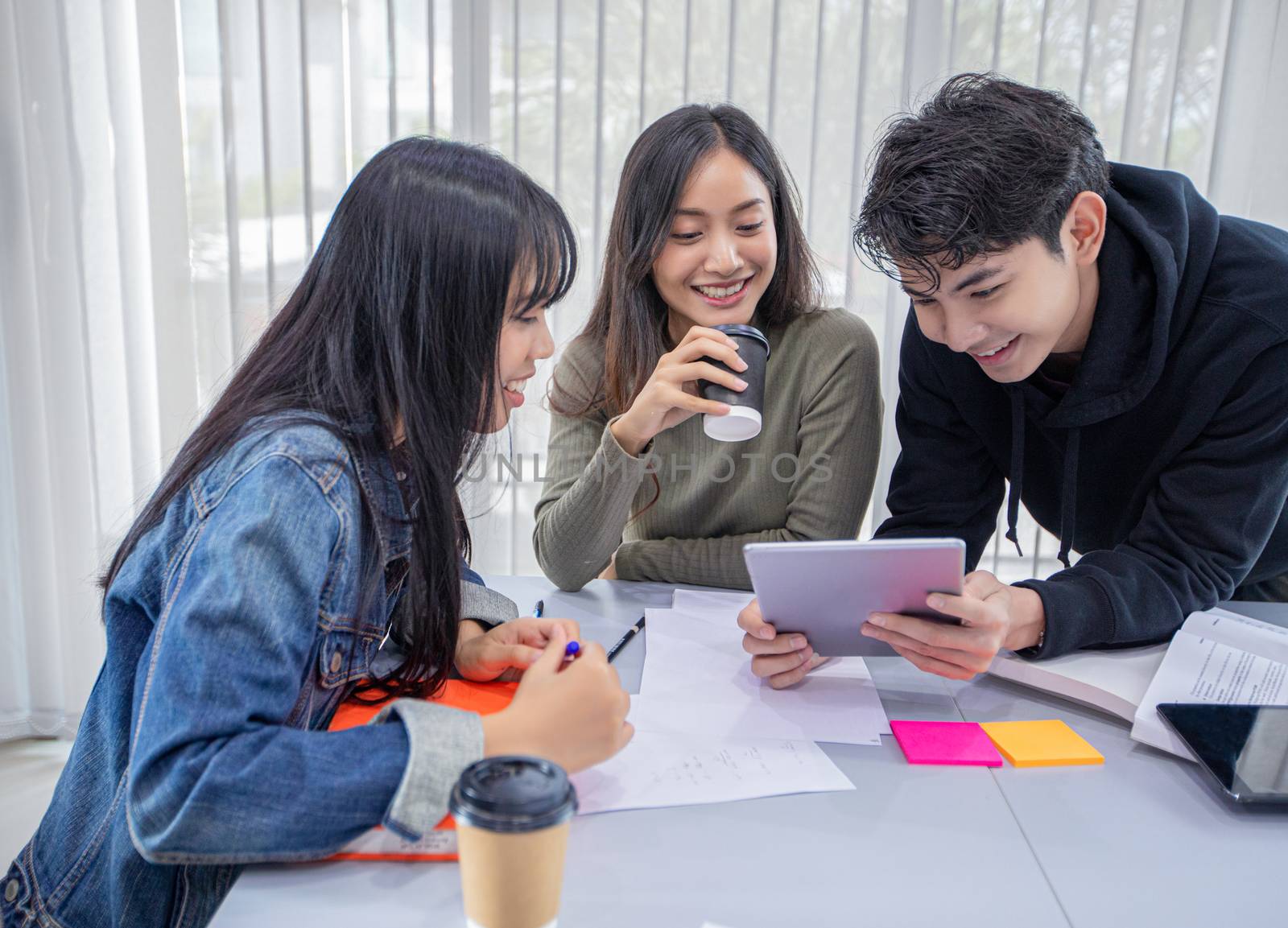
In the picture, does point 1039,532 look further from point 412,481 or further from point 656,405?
point 412,481

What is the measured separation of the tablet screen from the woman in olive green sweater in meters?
0.65

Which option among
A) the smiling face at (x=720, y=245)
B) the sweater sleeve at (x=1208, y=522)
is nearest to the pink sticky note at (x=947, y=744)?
the sweater sleeve at (x=1208, y=522)

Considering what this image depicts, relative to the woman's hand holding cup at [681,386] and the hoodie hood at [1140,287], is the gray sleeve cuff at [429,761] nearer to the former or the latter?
the woman's hand holding cup at [681,386]

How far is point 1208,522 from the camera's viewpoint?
46.0 inches

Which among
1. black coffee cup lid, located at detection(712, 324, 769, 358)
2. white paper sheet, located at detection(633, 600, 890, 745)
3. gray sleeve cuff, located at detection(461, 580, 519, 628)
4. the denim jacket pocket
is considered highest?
black coffee cup lid, located at detection(712, 324, 769, 358)

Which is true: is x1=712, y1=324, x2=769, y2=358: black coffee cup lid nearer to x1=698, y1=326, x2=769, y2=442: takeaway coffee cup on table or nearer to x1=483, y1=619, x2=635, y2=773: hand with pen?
x1=698, y1=326, x2=769, y2=442: takeaway coffee cup on table

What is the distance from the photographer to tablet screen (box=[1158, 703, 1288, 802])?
0.82 metres

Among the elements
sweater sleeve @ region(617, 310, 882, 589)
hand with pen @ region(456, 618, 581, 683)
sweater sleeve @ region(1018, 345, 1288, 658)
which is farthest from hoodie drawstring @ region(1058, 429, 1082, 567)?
hand with pen @ region(456, 618, 581, 683)

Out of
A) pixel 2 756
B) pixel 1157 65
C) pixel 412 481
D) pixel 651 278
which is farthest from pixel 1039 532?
pixel 2 756

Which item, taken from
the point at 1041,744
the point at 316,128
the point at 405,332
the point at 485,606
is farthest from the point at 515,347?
the point at 316,128

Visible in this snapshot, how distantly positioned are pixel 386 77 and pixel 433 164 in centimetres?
147

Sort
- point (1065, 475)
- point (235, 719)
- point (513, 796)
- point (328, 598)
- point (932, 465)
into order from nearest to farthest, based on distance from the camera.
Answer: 1. point (513, 796)
2. point (235, 719)
3. point (328, 598)
4. point (1065, 475)
5. point (932, 465)

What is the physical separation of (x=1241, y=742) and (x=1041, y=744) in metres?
0.17

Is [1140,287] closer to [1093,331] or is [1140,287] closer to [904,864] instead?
[1093,331]
